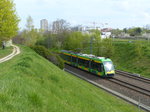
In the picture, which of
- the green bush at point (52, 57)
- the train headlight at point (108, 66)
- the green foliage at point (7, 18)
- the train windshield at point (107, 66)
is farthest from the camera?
the green bush at point (52, 57)

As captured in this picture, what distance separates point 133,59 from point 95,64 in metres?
15.2

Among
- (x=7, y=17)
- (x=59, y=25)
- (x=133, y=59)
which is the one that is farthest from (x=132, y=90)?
(x=59, y=25)

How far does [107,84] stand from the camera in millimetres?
21266

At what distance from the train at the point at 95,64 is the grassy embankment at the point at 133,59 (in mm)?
6981

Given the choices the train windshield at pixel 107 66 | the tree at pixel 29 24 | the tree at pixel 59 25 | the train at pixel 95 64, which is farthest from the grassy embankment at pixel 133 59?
the tree at pixel 59 25

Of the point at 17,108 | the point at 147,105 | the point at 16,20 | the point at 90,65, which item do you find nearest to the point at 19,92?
the point at 17,108

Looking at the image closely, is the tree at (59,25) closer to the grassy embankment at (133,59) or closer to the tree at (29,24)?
the tree at (29,24)

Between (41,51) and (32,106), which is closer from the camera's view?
(32,106)

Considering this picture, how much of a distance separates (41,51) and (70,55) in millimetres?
7568

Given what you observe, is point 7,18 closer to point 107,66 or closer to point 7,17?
point 7,17

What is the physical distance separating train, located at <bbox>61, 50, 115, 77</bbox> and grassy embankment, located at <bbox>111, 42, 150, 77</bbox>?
6981mm

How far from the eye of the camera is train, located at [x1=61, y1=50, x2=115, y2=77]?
77.2ft

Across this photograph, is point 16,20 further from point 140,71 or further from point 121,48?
point 121,48

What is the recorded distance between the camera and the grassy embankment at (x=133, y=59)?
31219mm
